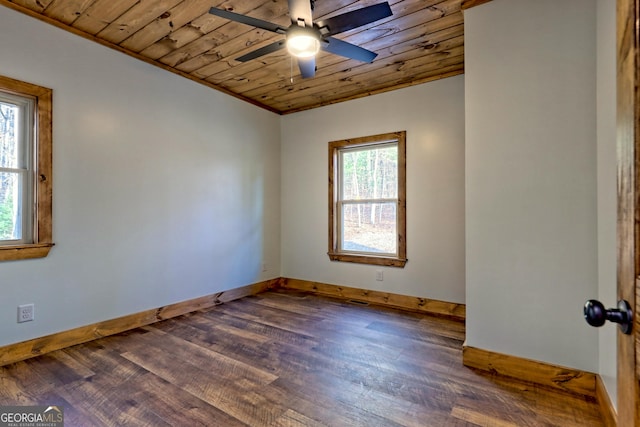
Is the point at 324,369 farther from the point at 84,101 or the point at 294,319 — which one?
the point at 84,101

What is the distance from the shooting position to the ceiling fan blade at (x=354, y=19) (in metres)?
1.74

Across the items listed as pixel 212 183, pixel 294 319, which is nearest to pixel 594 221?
pixel 294 319

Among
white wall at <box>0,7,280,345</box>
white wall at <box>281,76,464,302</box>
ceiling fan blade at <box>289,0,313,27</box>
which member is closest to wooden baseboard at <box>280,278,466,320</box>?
white wall at <box>281,76,464,302</box>

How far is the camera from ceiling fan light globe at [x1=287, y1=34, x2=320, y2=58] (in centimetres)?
195

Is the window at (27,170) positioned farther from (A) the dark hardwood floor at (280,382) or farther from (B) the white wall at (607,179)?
(B) the white wall at (607,179)

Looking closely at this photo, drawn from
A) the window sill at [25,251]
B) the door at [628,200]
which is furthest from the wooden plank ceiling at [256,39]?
the door at [628,200]

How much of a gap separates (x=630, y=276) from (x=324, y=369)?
1.95 metres

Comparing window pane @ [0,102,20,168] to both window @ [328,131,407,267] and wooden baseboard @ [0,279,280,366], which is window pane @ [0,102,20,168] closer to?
wooden baseboard @ [0,279,280,366]

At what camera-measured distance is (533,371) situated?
2043 mm

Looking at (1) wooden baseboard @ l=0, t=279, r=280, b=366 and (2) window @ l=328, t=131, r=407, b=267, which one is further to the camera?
(2) window @ l=328, t=131, r=407, b=267

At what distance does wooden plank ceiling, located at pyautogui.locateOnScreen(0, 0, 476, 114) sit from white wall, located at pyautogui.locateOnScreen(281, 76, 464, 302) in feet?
0.84

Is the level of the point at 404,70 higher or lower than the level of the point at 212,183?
higher

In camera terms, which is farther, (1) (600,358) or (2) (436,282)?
(2) (436,282)

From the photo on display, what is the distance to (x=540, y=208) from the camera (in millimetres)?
2023
